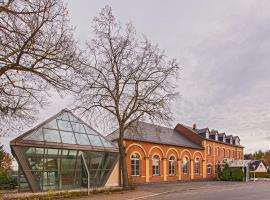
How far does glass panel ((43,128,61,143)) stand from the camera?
22734 millimetres

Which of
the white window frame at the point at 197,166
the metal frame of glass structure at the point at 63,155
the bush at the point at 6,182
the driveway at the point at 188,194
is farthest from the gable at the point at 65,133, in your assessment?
the white window frame at the point at 197,166

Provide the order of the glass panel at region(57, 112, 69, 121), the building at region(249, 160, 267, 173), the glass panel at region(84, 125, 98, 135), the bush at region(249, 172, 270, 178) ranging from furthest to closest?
the building at region(249, 160, 267, 173)
the bush at region(249, 172, 270, 178)
the glass panel at region(84, 125, 98, 135)
the glass panel at region(57, 112, 69, 121)

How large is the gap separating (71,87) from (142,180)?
21038 millimetres

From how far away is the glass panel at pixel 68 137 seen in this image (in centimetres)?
2392

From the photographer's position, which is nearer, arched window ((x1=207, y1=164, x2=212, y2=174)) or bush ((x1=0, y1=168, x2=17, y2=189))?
bush ((x1=0, y1=168, x2=17, y2=189))

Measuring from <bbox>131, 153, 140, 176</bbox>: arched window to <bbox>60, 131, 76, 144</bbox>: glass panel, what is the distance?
Result: 33.6 ft

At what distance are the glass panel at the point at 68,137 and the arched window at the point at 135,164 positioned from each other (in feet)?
33.6

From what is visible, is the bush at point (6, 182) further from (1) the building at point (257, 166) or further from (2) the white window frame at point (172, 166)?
(1) the building at point (257, 166)

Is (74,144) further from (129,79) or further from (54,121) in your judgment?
(129,79)

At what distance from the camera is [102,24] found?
84.6 ft

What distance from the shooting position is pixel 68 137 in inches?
961

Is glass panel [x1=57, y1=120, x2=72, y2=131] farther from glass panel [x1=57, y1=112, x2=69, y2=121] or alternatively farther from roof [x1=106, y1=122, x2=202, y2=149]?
roof [x1=106, y1=122, x2=202, y2=149]

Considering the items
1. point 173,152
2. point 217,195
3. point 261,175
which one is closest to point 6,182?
point 217,195

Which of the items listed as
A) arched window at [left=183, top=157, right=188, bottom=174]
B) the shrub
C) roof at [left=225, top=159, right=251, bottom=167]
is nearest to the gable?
arched window at [left=183, top=157, right=188, bottom=174]
